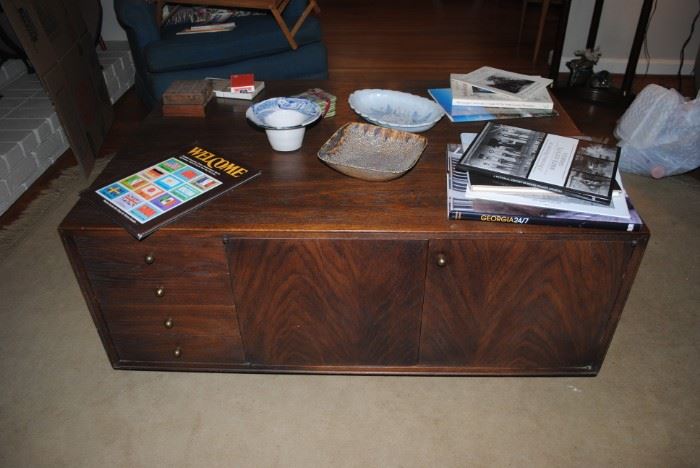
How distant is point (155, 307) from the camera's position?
1.07 meters

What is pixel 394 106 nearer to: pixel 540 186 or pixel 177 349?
pixel 540 186

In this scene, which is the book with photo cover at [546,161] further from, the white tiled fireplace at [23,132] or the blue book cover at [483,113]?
the white tiled fireplace at [23,132]

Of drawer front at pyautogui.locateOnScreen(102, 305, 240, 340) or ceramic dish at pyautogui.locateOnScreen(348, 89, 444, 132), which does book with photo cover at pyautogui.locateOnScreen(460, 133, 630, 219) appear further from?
drawer front at pyautogui.locateOnScreen(102, 305, 240, 340)

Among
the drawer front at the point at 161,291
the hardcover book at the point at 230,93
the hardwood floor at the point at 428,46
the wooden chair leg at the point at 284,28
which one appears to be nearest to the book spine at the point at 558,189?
the drawer front at the point at 161,291

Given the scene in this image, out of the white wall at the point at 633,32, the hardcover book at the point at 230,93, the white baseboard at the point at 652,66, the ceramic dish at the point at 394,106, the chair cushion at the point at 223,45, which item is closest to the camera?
the ceramic dish at the point at 394,106

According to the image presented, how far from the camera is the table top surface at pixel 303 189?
942 mm

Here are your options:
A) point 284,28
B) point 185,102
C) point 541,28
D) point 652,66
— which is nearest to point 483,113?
point 185,102

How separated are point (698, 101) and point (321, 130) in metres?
1.32

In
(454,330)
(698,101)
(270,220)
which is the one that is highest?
(270,220)

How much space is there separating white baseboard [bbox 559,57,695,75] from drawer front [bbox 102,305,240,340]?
2.48 metres

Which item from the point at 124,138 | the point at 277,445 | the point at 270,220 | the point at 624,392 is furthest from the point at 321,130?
the point at 124,138

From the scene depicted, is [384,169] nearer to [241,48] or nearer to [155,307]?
[155,307]

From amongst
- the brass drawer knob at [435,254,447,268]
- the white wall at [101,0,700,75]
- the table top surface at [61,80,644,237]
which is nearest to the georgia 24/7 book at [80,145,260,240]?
the table top surface at [61,80,644,237]

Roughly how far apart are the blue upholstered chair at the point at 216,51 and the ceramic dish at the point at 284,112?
98 cm
